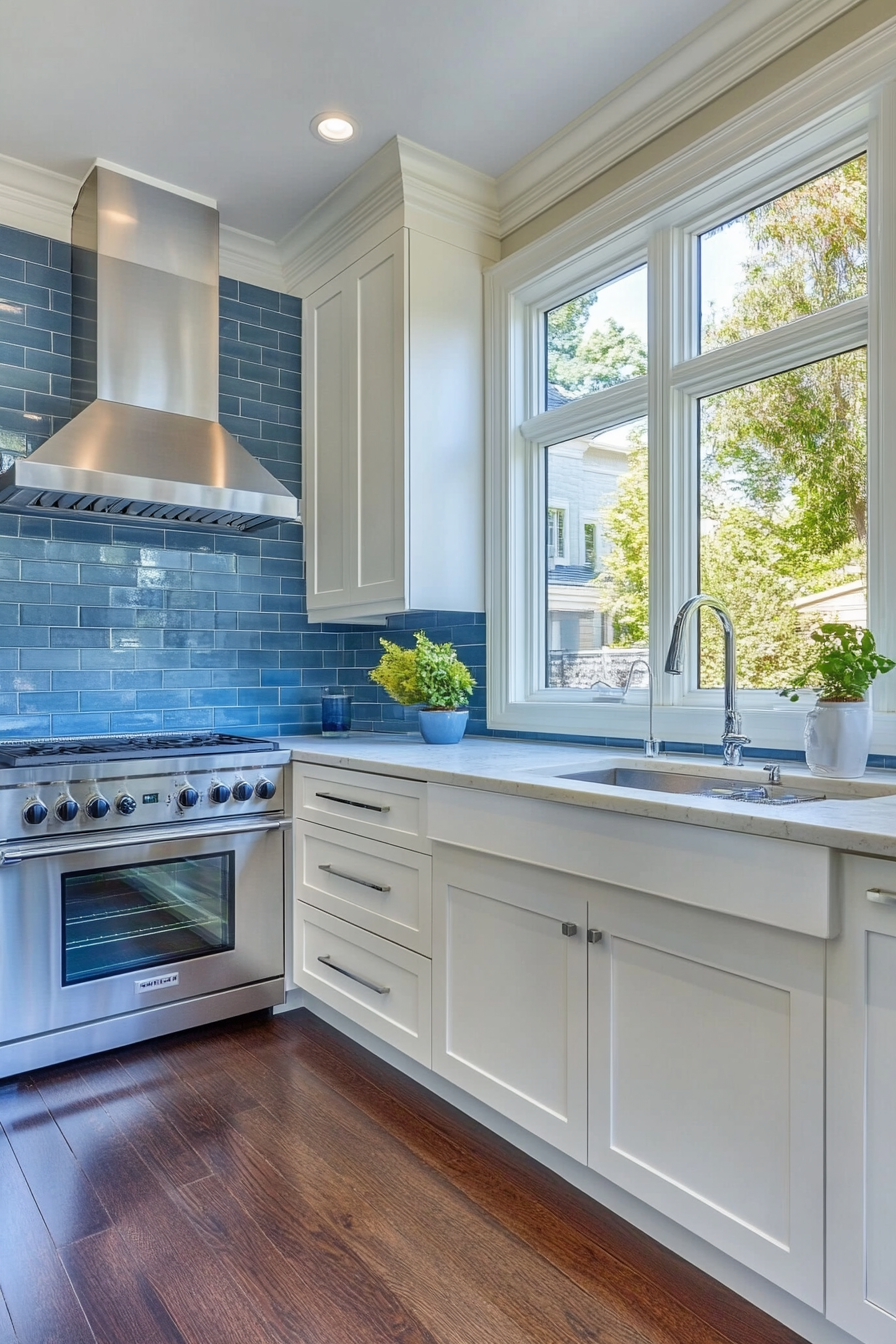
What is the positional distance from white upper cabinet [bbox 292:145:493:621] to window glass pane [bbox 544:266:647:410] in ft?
0.95

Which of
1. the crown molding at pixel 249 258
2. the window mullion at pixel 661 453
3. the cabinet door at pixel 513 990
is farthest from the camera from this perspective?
the crown molding at pixel 249 258

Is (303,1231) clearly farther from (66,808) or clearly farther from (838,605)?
(838,605)

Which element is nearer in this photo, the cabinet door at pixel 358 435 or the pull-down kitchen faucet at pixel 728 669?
the pull-down kitchen faucet at pixel 728 669

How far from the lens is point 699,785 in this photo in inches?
81.4

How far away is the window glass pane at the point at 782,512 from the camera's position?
6.61 feet

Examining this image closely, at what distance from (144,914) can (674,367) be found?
7.46 feet

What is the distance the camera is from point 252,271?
3297 millimetres

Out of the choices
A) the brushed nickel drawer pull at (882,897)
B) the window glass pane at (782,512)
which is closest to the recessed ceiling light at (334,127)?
the window glass pane at (782,512)

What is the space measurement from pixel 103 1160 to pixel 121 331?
244cm

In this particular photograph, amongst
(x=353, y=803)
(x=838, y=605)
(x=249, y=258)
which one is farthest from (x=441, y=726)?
(x=249, y=258)

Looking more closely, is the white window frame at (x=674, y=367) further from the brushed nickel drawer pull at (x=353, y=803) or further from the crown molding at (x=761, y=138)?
the brushed nickel drawer pull at (x=353, y=803)

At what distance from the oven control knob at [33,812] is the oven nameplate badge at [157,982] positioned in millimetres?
591

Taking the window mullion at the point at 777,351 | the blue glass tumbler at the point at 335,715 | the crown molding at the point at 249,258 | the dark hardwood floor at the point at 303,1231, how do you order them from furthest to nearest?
the blue glass tumbler at the point at 335,715, the crown molding at the point at 249,258, the window mullion at the point at 777,351, the dark hardwood floor at the point at 303,1231

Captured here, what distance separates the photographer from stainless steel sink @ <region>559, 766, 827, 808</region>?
71.8 inches
